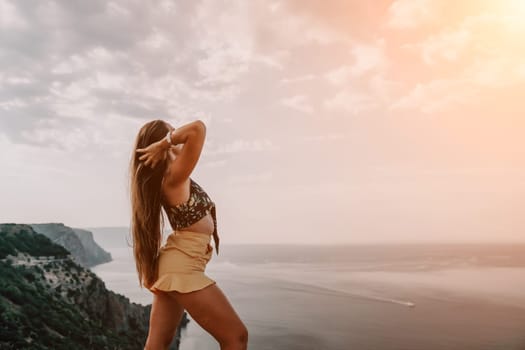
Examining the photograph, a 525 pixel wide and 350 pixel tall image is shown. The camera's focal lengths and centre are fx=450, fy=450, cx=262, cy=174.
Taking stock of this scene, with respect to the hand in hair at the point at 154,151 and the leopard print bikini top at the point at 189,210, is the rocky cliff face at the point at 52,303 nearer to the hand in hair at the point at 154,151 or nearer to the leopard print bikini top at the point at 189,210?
the leopard print bikini top at the point at 189,210

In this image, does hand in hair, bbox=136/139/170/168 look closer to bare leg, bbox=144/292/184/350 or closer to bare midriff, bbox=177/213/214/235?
bare midriff, bbox=177/213/214/235

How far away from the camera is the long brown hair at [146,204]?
4.43 feet

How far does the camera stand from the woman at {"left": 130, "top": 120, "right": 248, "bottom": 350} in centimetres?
128

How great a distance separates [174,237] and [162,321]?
0.26 metres

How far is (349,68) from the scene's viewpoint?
203 inches

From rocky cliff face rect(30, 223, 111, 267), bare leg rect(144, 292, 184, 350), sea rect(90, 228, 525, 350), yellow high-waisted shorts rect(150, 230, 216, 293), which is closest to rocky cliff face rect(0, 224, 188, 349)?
sea rect(90, 228, 525, 350)

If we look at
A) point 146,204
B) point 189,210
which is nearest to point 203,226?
point 189,210

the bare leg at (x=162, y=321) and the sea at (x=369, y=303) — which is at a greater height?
the bare leg at (x=162, y=321)

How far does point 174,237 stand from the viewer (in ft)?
4.57

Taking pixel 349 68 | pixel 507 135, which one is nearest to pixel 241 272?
pixel 507 135

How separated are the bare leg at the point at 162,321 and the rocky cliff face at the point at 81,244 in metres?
8.20

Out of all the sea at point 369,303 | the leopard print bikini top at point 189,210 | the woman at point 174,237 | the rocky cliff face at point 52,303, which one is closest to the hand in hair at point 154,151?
the woman at point 174,237

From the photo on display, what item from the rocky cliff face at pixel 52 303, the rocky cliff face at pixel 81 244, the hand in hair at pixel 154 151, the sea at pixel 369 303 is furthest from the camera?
the sea at pixel 369 303

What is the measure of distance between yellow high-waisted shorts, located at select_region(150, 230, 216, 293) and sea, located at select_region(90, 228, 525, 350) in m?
7.07
